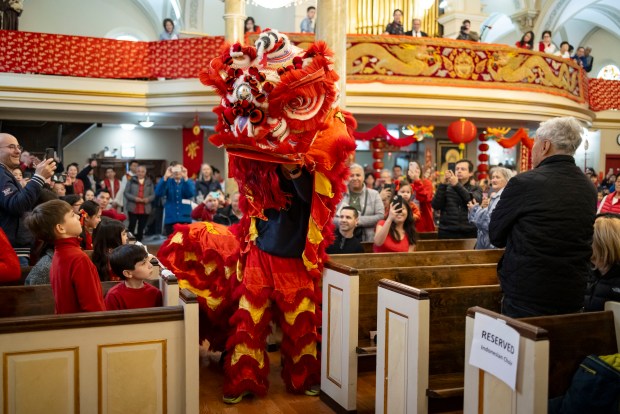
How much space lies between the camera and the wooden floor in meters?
3.68

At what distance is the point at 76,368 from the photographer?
2.64 m

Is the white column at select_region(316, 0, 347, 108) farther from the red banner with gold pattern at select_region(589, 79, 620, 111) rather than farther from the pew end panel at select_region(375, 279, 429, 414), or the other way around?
the red banner with gold pattern at select_region(589, 79, 620, 111)

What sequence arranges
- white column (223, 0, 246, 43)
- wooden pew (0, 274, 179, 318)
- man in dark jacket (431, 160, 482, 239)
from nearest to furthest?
wooden pew (0, 274, 179, 318), man in dark jacket (431, 160, 482, 239), white column (223, 0, 246, 43)

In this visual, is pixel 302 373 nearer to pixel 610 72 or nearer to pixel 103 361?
pixel 103 361

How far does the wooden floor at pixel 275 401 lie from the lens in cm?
368

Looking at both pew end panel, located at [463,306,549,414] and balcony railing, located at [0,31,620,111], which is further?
balcony railing, located at [0,31,620,111]

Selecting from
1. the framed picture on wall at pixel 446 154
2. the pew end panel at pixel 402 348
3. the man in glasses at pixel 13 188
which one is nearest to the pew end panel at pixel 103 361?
the pew end panel at pixel 402 348

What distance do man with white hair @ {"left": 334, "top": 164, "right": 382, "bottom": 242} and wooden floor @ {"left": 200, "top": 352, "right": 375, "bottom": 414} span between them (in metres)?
1.67

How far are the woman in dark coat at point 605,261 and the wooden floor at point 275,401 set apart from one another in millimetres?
1484

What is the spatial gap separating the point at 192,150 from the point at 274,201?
1144 cm

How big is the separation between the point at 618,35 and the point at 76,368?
70.6 ft

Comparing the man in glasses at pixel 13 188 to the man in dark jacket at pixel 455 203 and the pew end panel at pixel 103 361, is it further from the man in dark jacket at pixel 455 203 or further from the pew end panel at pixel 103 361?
the man in dark jacket at pixel 455 203

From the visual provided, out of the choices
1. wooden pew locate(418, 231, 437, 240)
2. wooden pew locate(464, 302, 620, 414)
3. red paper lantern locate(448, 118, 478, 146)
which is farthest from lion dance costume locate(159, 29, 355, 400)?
red paper lantern locate(448, 118, 478, 146)

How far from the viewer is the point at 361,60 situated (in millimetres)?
10867
